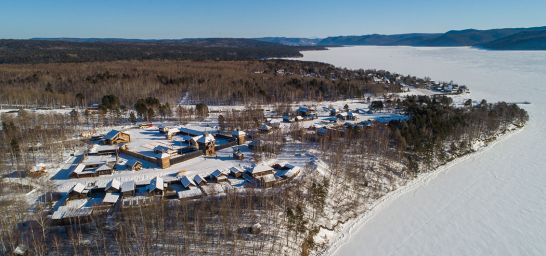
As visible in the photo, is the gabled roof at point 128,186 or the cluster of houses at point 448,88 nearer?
the gabled roof at point 128,186

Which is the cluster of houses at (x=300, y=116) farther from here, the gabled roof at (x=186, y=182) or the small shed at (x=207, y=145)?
the gabled roof at (x=186, y=182)

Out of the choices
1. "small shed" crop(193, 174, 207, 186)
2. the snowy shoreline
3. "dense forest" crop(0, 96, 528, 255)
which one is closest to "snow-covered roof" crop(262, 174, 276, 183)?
"dense forest" crop(0, 96, 528, 255)

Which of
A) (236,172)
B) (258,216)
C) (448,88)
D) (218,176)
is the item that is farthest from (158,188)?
(448,88)

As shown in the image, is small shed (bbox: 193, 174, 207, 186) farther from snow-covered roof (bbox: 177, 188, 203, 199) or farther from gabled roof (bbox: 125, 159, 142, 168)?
gabled roof (bbox: 125, 159, 142, 168)

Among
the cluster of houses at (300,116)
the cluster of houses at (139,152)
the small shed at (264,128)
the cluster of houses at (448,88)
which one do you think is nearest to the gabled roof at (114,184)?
the cluster of houses at (139,152)

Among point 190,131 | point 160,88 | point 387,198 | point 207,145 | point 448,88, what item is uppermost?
point 448,88

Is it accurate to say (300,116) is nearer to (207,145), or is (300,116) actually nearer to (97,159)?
(207,145)
